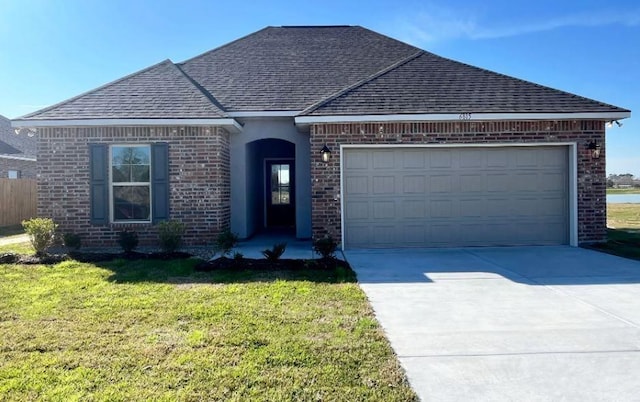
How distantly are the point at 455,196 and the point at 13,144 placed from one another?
2274 centimetres

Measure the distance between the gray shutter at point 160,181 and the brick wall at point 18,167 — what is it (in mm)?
14656

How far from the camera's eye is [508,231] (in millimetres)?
9758

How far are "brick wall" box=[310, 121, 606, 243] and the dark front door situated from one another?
5.13m

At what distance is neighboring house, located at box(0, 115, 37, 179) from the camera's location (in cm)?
1970

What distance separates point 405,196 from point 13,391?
7962 mm

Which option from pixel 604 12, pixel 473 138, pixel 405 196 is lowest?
pixel 405 196

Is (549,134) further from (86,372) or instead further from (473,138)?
(86,372)

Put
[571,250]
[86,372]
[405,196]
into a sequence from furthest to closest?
[405,196]
[571,250]
[86,372]

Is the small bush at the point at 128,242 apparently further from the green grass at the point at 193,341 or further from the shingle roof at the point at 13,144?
the shingle roof at the point at 13,144

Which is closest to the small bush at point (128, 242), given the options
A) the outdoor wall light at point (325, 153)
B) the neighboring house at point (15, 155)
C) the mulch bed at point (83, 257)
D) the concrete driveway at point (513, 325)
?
the mulch bed at point (83, 257)

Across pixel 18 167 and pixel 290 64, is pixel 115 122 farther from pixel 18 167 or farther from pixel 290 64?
pixel 18 167

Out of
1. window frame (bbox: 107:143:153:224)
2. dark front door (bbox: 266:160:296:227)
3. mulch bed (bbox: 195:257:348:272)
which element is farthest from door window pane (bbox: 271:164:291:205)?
mulch bed (bbox: 195:257:348:272)

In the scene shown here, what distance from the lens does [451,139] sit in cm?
948

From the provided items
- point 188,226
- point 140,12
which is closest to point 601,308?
point 188,226
